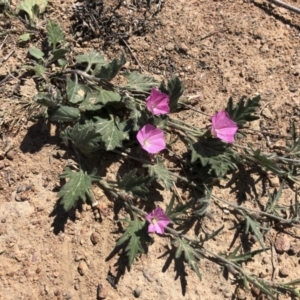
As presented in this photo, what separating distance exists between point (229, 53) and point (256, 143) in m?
0.69

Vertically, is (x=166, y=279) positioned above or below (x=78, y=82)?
below

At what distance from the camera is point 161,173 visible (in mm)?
2965

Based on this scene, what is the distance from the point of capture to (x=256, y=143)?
127 inches

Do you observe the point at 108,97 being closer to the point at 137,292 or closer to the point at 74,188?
the point at 74,188

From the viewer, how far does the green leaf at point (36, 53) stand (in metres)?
3.21

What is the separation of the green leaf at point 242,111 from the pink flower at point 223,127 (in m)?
0.10

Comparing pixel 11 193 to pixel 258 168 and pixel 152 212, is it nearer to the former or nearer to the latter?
pixel 152 212

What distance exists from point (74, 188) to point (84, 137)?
31 cm

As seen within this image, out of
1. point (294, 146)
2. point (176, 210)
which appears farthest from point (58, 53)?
point (294, 146)

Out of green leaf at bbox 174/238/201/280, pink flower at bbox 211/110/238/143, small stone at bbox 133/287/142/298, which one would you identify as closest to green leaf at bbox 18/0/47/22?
pink flower at bbox 211/110/238/143

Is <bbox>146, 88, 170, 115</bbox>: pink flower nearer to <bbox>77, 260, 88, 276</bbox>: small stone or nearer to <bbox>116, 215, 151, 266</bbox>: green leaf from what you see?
<bbox>116, 215, 151, 266</bbox>: green leaf

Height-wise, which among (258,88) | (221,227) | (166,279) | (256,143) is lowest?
(166,279)

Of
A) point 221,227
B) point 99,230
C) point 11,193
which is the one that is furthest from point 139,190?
point 11,193

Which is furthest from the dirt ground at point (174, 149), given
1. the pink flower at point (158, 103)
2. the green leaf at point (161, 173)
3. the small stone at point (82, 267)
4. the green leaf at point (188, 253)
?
the pink flower at point (158, 103)
